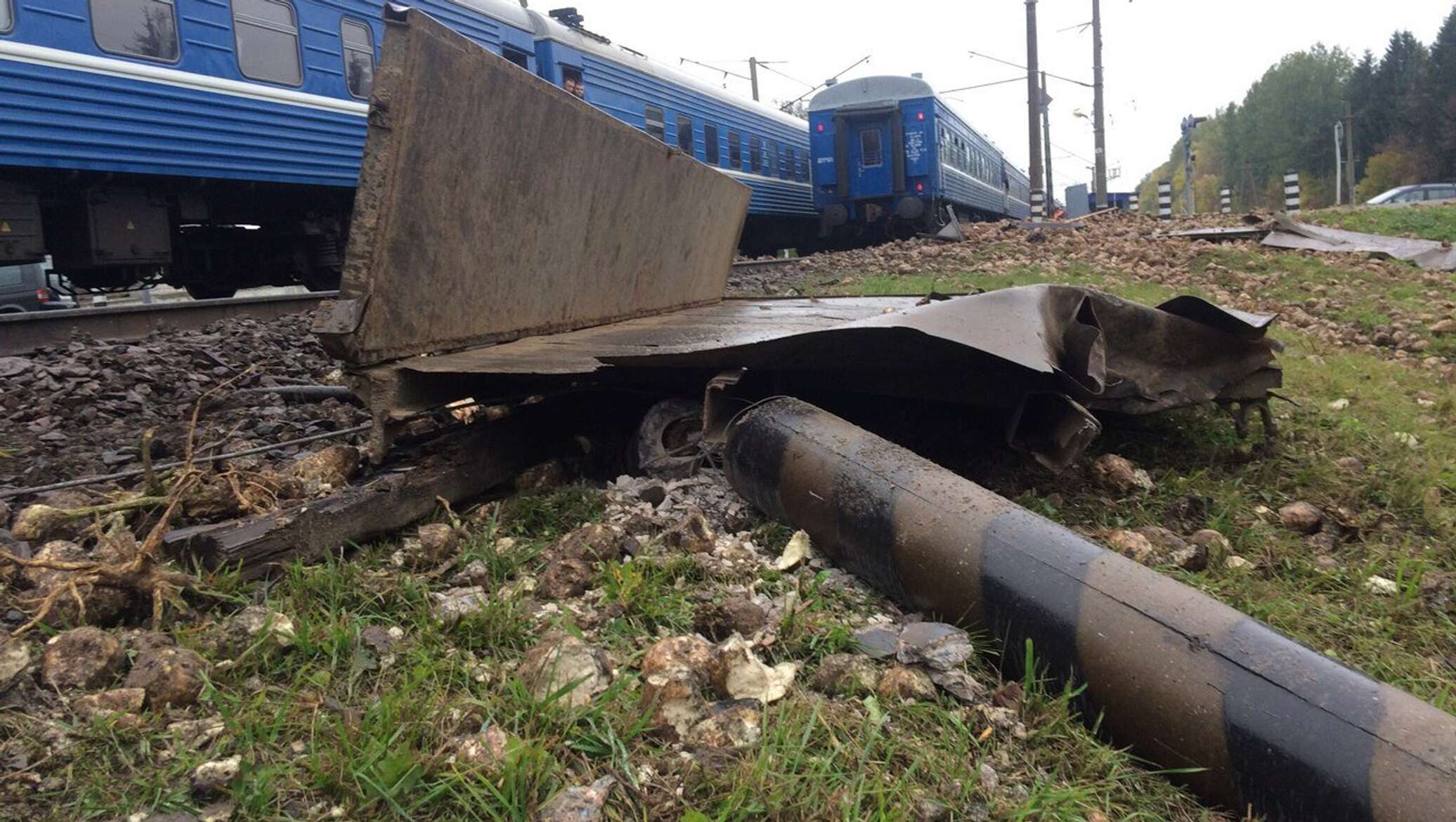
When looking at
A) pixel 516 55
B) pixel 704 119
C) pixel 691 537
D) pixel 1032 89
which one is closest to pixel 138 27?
pixel 516 55

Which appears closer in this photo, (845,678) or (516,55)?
(845,678)

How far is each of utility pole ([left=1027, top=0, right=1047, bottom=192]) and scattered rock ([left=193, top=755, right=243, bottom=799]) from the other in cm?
2309

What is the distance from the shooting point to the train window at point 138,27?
251 inches

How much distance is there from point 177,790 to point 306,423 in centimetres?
249

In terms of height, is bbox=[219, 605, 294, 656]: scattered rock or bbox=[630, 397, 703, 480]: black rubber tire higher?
bbox=[630, 397, 703, 480]: black rubber tire

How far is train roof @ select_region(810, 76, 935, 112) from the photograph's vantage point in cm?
1775

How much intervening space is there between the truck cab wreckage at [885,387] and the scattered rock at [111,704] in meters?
1.07

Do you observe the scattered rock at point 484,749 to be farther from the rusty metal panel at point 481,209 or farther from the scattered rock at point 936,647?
the rusty metal panel at point 481,209

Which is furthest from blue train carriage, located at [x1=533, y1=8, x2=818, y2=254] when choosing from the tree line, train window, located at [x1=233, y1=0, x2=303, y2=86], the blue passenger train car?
the tree line

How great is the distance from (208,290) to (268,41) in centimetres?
285

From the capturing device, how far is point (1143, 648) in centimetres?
171

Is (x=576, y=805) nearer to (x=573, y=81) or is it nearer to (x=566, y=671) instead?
(x=566, y=671)

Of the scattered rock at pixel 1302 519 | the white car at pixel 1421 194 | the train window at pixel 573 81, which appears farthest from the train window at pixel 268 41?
the white car at pixel 1421 194

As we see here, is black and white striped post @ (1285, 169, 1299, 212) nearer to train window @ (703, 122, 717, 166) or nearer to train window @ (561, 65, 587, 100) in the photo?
train window @ (703, 122, 717, 166)
